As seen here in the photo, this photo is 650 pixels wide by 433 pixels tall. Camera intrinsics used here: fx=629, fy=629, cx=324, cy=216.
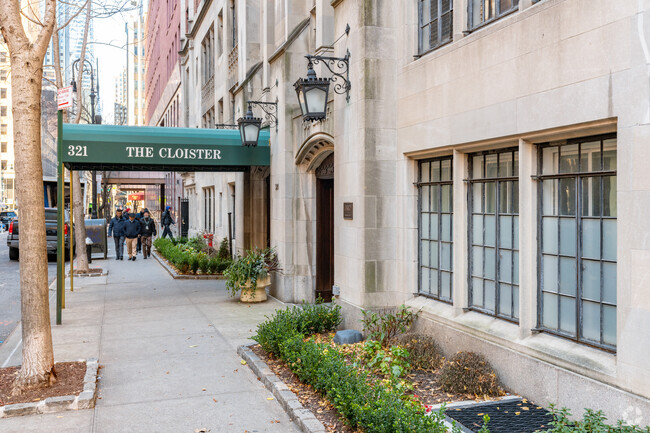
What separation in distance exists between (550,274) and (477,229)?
1.34 meters

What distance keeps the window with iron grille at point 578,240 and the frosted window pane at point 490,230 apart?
32.3 inches

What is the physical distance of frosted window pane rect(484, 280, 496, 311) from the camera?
7.26 metres

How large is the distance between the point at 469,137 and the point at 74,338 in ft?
22.5

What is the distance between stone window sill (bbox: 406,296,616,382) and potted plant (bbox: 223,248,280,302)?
5441mm

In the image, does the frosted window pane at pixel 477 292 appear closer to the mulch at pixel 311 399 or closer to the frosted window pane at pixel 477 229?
the frosted window pane at pixel 477 229

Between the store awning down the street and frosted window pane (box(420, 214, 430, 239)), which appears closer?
frosted window pane (box(420, 214, 430, 239))

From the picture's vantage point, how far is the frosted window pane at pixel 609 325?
5.59 m

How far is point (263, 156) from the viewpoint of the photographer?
47.1ft

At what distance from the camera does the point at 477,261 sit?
7535 mm

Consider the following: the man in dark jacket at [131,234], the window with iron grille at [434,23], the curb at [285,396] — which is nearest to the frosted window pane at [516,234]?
the window with iron grille at [434,23]

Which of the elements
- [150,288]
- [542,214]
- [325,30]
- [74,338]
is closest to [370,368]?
A: [542,214]

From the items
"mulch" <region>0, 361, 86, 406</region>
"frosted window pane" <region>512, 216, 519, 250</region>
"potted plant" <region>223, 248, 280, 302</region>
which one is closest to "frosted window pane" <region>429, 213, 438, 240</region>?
"frosted window pane" <region>512, 216, 519, 250</region>

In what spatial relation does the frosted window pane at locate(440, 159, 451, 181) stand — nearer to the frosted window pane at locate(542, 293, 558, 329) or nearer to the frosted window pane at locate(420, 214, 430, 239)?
the frosted window pane at locate(420, 214, 430, 239)

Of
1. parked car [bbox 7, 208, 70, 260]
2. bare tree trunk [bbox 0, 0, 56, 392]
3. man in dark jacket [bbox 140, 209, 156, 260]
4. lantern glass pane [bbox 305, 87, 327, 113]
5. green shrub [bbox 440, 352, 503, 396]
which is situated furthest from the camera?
man in dark jacket [bbox 140, 209, 156, 260]
